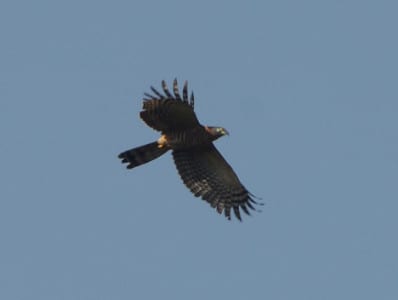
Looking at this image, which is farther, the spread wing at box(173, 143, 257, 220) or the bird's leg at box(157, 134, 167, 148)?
the spread wing at box(173, 143, 257, 220)

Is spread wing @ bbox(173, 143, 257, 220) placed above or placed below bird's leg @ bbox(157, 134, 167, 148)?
below

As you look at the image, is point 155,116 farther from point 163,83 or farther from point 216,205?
point 216,205

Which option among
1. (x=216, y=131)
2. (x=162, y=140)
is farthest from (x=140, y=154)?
(x=216, y=131)

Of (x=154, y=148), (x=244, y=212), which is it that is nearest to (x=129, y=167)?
(x=154, y=148)

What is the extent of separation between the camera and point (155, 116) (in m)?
30.5

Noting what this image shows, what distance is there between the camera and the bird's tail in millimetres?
31062

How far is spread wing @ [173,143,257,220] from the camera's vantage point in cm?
3186

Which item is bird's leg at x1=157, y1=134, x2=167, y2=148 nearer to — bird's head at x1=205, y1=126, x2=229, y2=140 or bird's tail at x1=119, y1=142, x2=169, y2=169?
bird's tail at x1=119, y1=142, x2=169, y2=169

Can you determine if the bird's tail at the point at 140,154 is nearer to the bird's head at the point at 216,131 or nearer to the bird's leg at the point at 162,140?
the bird's leg at the point at 162,140

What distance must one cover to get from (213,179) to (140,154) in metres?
2.08

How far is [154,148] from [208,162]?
156cm

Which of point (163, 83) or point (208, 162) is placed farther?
point (208, 162)

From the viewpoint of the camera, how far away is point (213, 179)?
3225cm

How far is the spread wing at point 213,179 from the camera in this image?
31.9 m
